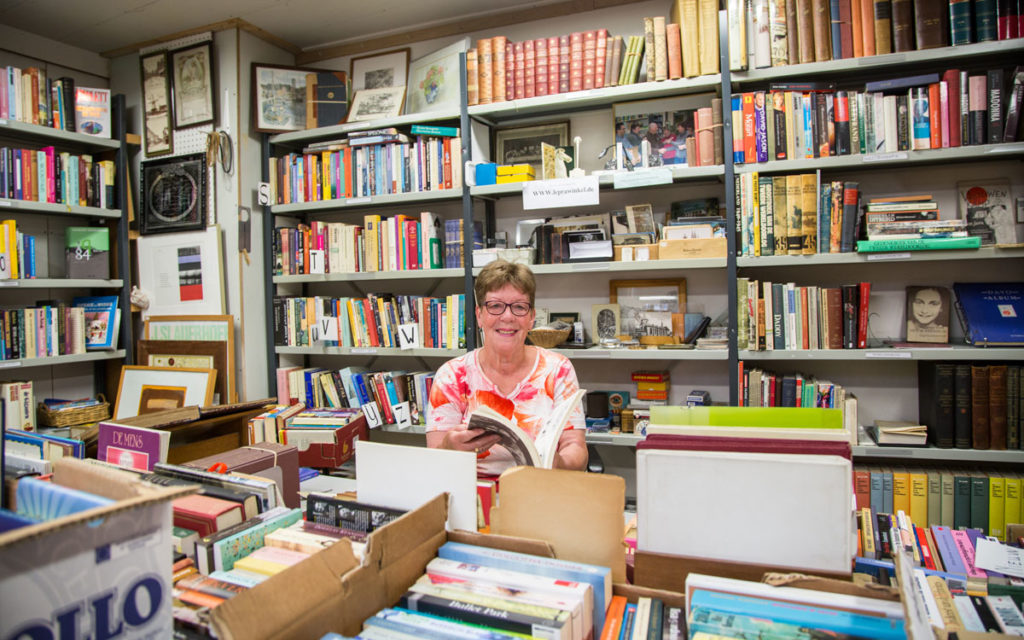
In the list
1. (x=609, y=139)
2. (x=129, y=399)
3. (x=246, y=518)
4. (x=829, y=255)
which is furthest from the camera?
(x=129, y=399)

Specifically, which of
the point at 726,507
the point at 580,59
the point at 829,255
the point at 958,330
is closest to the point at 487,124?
the point at 580,59

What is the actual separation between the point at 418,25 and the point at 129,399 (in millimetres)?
2768

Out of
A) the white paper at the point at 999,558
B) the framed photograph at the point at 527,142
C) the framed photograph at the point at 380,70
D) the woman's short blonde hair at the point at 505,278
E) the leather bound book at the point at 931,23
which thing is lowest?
the white paper at the point at 999,558

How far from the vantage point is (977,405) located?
241cm

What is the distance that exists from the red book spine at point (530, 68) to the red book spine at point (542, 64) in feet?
0.05

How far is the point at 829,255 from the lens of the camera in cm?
256

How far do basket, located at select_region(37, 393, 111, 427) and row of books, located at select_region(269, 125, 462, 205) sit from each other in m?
1.60

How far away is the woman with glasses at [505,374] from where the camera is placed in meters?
2.02

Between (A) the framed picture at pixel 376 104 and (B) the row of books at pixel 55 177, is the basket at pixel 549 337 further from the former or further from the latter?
(B) the row of books at pixel 55 177

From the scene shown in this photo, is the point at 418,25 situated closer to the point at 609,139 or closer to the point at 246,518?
the point at 609,139

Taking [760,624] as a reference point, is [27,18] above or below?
above

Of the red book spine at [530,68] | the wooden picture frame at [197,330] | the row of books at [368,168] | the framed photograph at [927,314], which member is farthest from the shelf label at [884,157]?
the wooden picture frame at [197,330]

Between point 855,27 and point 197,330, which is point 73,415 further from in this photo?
point 855,27

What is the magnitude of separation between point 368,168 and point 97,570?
119 inches
